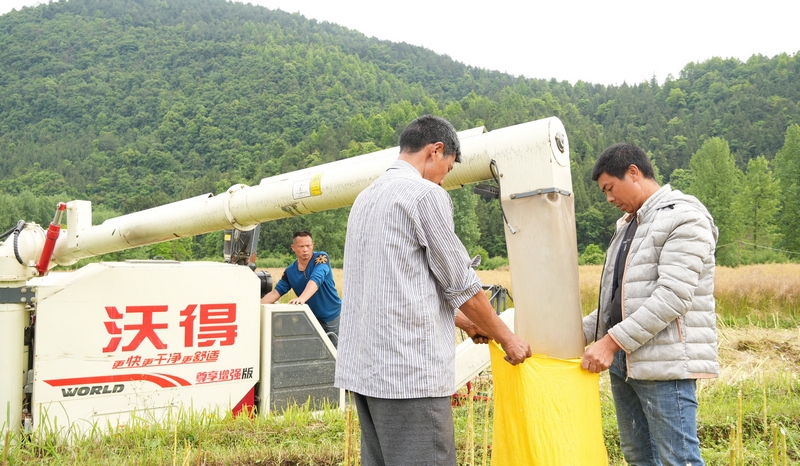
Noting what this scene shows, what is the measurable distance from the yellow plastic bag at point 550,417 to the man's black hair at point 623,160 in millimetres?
826

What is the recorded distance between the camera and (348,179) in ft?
11.9

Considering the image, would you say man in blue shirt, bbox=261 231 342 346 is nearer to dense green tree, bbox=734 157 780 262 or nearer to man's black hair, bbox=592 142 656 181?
man's black hair, bbox=592 142 656 181

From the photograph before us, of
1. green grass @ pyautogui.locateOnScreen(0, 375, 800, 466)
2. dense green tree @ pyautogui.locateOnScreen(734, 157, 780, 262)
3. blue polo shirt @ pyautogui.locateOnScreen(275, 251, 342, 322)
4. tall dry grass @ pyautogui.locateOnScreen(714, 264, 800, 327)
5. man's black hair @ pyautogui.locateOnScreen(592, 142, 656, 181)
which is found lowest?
green grass @ pyautogui.locateOnScreen(0, 375, 800, 466)

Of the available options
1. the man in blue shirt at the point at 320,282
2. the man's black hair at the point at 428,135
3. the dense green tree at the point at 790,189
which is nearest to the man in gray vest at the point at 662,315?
the man's black hair at the point at 428,135

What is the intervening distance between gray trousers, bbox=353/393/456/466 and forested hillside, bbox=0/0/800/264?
37830mm

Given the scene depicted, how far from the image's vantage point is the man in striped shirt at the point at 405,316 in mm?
2008

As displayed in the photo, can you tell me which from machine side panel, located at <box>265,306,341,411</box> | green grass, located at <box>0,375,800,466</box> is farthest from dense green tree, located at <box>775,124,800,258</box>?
machine side panel, located at <box>265,306,341,411</box>

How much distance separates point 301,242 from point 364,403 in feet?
12.5

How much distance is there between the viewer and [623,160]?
2.61m

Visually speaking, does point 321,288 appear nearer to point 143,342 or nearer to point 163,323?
point 163,323

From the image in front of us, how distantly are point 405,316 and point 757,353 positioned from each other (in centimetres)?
751

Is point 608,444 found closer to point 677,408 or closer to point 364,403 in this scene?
point 677,408

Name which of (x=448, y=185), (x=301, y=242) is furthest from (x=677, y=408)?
(x=301, y=242)

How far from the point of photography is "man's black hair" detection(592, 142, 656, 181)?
2.61m
